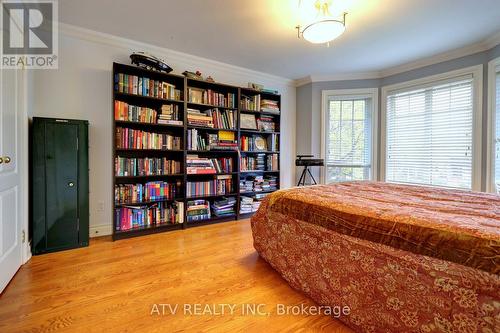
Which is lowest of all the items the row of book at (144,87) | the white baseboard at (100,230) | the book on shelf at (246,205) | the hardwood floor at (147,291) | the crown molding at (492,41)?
the hardwood floor at (147,291)

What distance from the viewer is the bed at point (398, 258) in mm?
902

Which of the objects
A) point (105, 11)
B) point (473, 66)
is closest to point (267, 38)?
point (105, 11)

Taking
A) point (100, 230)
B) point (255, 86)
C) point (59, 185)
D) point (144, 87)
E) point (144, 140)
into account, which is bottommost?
point (100, 230)

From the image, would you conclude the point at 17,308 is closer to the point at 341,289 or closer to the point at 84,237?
the point at 84,237

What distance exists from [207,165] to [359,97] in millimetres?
2873

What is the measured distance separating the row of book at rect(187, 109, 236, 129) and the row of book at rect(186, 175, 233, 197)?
779 millimetres

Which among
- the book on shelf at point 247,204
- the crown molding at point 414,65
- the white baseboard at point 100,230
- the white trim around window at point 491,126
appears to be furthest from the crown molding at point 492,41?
the white baseboard at point 100,230

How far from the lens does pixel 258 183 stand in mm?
3859

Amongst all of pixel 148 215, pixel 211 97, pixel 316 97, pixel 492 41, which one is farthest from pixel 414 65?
pixel 148 215

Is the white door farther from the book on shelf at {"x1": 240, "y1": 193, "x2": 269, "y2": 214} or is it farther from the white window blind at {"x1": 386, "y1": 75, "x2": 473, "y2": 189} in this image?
the white window blind at {"x1": 386, "y1": 75, "x2": 473, "y2": 189}

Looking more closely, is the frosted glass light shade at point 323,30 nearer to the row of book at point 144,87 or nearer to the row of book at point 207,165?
the row of book at point 144,87

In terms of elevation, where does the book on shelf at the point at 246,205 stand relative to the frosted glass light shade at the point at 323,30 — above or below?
below

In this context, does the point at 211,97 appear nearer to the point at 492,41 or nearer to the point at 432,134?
the point at 432,134

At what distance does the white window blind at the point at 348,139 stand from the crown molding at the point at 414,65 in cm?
40
